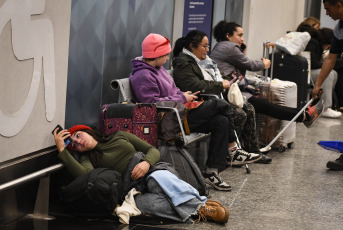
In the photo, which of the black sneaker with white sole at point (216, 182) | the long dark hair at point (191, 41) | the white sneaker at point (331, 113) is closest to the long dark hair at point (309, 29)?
the white sneaker at point (331, 113)

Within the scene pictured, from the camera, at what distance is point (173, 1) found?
26.9 ft

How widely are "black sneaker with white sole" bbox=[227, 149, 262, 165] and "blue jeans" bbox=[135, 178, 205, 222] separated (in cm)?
220

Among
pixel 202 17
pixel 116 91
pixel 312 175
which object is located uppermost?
pixel 202 17

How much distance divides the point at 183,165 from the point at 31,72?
1.59m

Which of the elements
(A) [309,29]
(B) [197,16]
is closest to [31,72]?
(B) [197,16]

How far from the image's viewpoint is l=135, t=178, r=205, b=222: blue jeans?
16.2ft

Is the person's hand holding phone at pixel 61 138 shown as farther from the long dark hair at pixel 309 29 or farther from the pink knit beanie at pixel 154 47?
the long dark hair at pixel 309 29

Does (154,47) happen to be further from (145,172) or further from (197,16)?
(197,16)

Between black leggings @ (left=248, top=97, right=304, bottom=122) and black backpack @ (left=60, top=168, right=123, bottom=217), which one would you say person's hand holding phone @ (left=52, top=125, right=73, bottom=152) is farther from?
black leggings @ (left=248, top=97, right=304, bottom=122)

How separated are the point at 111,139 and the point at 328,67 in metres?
3.50

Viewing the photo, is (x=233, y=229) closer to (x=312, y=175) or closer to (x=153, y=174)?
(x=153, y=174)

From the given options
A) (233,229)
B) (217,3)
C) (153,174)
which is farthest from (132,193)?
(217,3)

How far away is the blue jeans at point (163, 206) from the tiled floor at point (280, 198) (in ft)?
0.33

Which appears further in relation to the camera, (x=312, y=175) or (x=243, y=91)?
(x=243, y=91)
